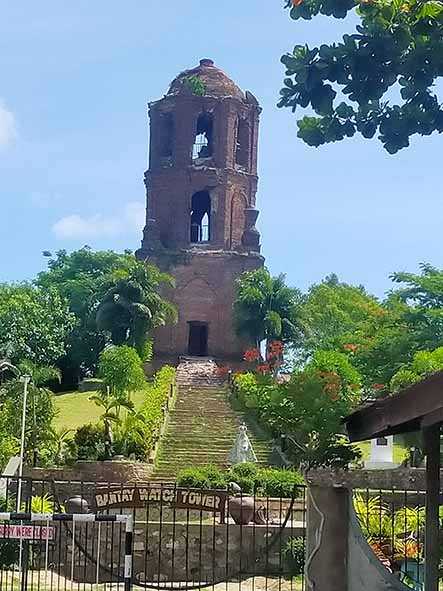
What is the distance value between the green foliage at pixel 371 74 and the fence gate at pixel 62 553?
13.5 feet

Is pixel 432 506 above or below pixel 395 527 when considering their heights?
above

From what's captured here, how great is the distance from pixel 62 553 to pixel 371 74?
864 cm

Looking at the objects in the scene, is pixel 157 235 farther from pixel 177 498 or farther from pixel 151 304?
pixel 177 498

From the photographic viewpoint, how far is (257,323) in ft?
147

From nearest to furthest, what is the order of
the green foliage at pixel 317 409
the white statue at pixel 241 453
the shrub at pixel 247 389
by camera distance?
the white statue at pixel 241 453
the green foliage at pixel 317 409
the shrub at pixel 247 389

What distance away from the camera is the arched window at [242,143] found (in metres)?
50.4

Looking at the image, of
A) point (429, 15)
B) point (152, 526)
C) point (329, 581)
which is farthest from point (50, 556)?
point (429, 15)

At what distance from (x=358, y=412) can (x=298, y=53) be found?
3708mm

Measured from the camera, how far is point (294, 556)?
14.9 meters

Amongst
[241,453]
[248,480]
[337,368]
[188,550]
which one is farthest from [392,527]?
[337,368]

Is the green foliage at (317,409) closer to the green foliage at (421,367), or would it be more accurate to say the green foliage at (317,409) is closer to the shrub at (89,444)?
the green foliage at (421,367)

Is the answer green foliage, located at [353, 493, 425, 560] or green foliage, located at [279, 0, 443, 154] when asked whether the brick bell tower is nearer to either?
green foliage, located at [353, 493, 425, 560]

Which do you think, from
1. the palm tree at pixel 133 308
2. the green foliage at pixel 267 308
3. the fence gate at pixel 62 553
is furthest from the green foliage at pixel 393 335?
the fence gate at pixel 62 553

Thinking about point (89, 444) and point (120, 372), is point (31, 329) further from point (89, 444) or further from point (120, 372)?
point (89, 444)
